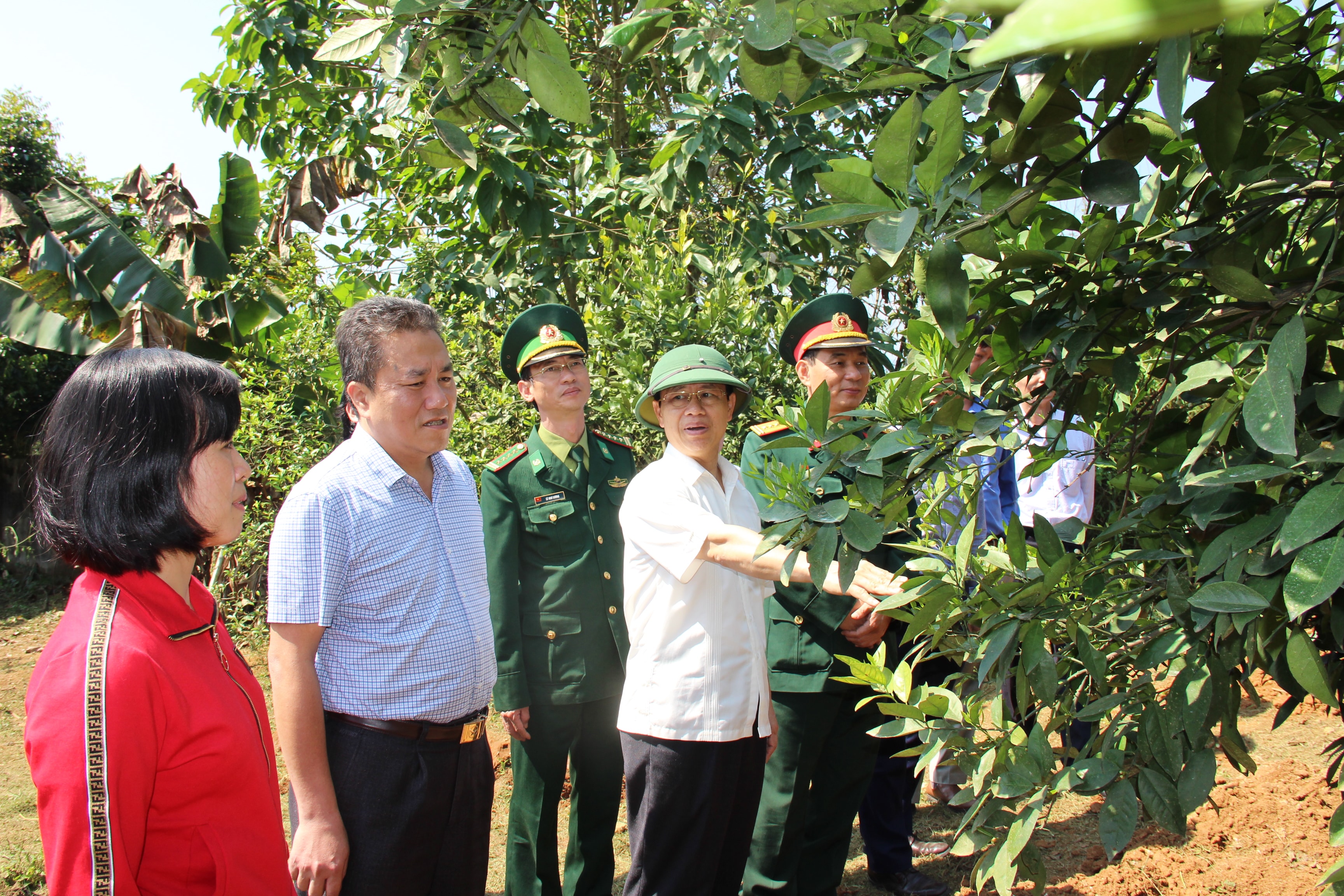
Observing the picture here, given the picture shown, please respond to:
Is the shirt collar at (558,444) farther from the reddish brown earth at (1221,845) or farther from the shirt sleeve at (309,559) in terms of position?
the reddish brown earth at (1221,845)

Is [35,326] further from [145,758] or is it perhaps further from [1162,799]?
[1162,799]

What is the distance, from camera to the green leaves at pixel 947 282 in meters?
1.08

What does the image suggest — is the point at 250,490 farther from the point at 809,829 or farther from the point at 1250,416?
the point at 1250,416

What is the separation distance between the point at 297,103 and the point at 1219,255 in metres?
6.56

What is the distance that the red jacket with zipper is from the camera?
1.36 m

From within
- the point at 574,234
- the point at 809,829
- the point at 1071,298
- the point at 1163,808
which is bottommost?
the point at 809,829

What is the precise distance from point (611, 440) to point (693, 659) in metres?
1.20

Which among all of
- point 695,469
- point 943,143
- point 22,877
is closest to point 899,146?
point 943,143

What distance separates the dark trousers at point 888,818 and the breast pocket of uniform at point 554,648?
1258mm

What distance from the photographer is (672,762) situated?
2.48 meters

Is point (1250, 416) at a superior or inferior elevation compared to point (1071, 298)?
inferior

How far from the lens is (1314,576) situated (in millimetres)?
865

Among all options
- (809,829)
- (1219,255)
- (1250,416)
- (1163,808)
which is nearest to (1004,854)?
(1163,808)

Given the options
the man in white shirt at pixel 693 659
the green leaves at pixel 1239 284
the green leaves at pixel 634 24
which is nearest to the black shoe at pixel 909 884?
the man in white shirt at pixel 693 659
